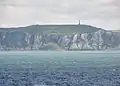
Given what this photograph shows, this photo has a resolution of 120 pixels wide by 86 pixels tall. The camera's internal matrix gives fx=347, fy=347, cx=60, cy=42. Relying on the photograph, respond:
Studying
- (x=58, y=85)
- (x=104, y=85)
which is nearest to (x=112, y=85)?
(x=104, y=85)

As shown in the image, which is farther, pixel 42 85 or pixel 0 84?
pixel 0 84

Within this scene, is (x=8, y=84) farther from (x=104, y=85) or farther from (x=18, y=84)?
(x=104, y=85)

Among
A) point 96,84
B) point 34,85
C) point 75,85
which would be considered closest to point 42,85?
point 34,85

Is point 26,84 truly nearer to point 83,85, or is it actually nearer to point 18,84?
point 18,84

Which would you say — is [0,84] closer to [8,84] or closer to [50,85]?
[8,84]

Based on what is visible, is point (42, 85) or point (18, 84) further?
point (18, 84)

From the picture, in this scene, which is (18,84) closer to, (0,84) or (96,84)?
(0,84)

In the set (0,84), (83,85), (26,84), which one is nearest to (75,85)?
(83,85)
